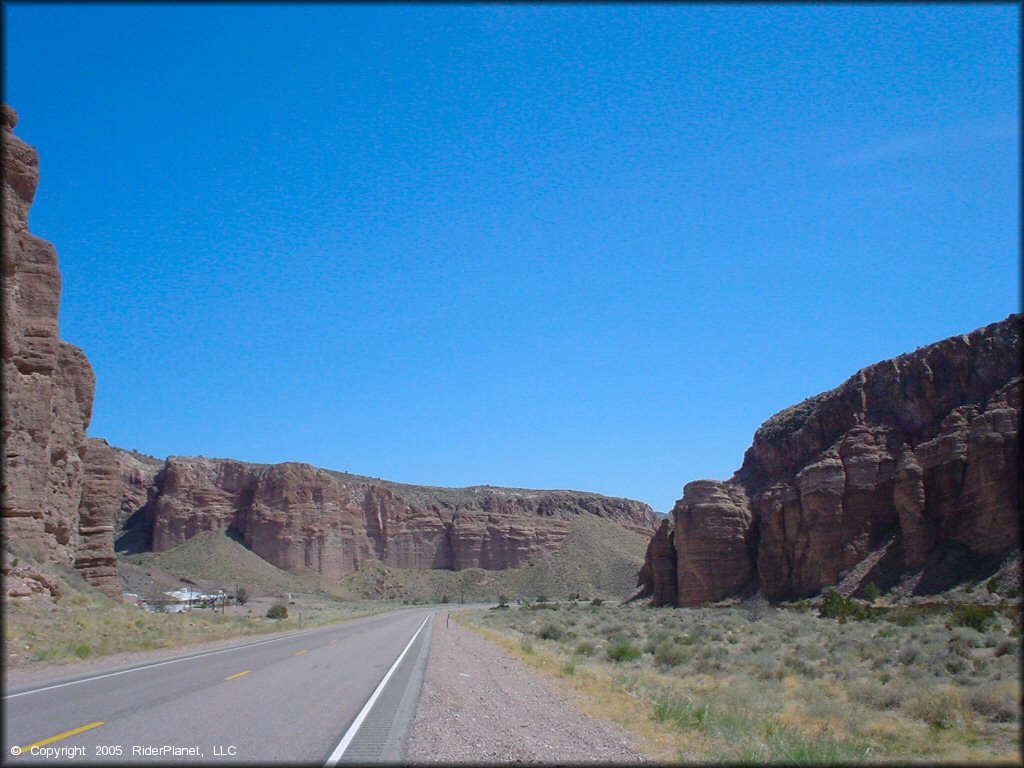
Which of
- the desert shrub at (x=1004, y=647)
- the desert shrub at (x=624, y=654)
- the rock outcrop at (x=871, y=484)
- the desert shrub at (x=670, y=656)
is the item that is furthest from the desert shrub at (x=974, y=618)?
the rock outcrop at (x=871, y=484)

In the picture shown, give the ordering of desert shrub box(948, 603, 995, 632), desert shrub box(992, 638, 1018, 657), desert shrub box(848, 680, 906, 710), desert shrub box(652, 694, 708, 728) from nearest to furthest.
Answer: desert shrub box(652, 694, 708, 728)
desert shrub box(848, 680, 906, 710)
desert shrub box(992, 638, 1018, 657)
desert shrub box(948, 603, 995, 632)

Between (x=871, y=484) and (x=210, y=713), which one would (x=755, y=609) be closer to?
(x=871, y=484)

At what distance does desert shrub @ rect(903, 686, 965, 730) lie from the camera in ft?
44.6

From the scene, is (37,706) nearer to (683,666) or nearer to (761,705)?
(761,705)

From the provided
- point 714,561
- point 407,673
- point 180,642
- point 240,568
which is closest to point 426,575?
point 240,568

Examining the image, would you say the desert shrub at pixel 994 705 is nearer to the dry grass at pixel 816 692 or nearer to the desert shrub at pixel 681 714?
the dry grass at pixel 816 692

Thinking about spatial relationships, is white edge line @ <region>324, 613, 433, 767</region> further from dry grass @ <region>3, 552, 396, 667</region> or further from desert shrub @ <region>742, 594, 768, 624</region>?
desert shrub @ <region>742, 594, 768, 624</region>

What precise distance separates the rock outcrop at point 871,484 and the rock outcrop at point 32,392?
4204cm

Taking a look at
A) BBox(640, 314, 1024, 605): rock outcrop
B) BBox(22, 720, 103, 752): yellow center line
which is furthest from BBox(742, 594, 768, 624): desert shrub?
BBox(22, 720, 103, 752): yellow center line

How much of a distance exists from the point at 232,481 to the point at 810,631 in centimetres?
9636

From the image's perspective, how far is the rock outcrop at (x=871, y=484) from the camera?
43250mm

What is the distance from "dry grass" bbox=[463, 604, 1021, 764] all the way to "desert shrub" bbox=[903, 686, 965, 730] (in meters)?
0.03

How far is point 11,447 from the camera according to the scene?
2745 cm

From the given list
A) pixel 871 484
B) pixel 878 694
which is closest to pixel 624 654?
pixel 878 694
